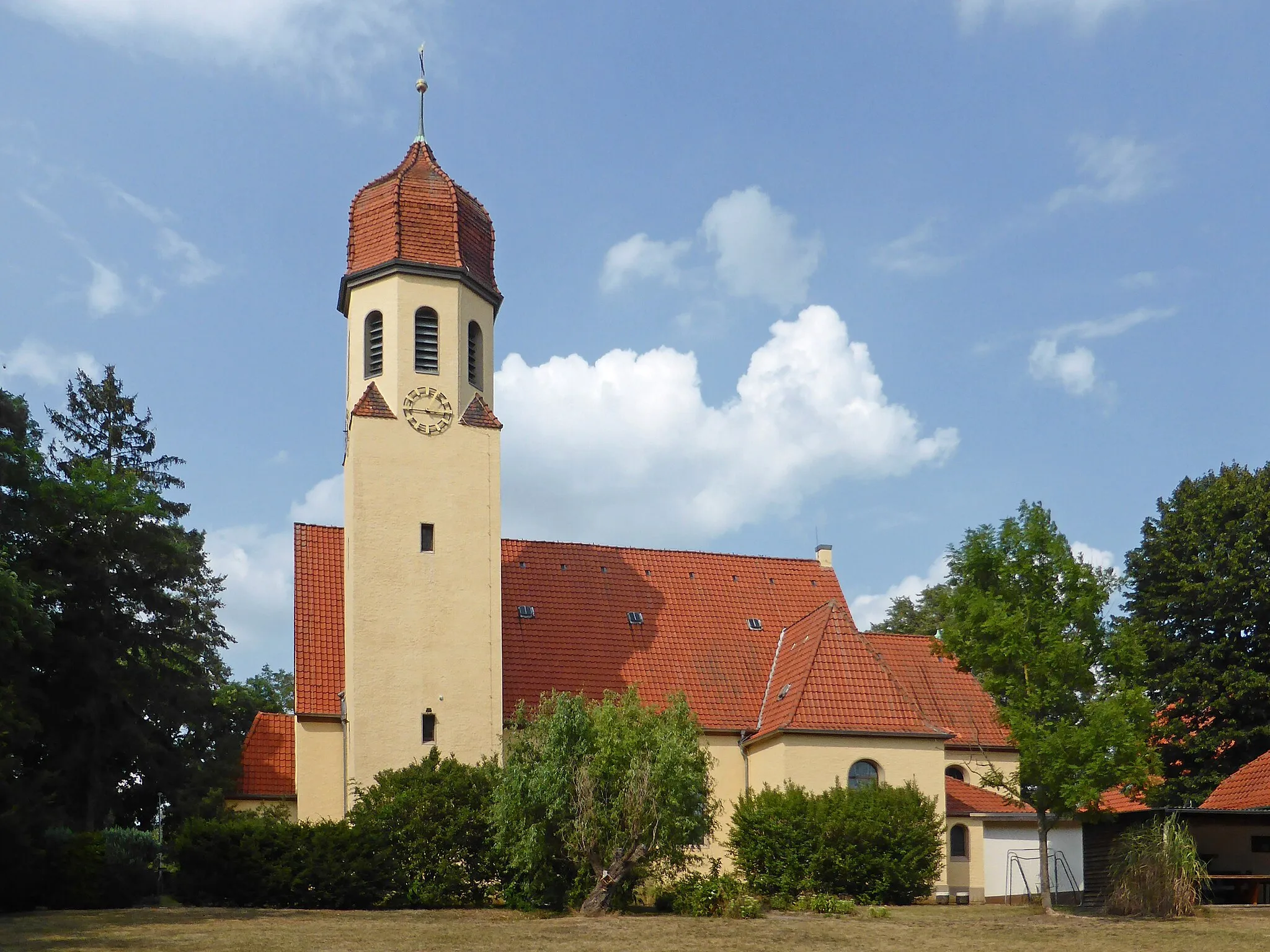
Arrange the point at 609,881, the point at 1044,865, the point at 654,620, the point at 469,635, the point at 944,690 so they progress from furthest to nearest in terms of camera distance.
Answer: the point at 944,690, the point at 654,620, the point at 469,635, the point at 1044,865, the point at 609,881

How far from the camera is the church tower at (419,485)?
30.1m

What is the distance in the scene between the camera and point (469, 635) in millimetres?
30797

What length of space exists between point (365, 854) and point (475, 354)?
41.5 feet

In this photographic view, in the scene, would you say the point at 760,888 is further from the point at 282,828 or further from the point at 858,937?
the point at 282,828

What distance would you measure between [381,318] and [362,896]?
13.7 meters

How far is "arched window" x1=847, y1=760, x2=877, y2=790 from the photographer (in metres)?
30.8

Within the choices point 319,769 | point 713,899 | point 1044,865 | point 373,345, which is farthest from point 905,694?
point 373,345

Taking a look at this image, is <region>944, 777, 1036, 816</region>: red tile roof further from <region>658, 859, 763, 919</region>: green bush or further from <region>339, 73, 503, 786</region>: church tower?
<region>339, 73, 503, 786</region>: church tower

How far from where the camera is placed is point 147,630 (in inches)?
1500

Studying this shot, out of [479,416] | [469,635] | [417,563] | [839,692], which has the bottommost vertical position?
[839,692]

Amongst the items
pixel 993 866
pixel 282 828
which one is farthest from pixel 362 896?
pixel 993 866

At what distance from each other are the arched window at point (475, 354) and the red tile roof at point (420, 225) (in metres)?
1.17

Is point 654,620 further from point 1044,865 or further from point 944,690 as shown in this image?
point 1044,865

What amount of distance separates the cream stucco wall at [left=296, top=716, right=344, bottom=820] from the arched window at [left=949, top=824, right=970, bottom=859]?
15.0 meters
